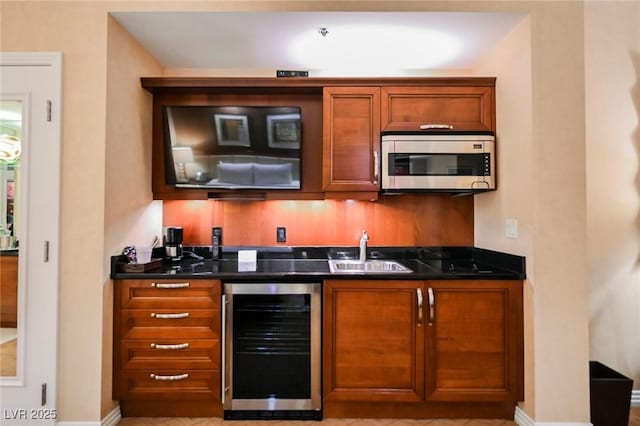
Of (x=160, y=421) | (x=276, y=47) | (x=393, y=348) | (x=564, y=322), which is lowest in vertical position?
(x=160, y=421)

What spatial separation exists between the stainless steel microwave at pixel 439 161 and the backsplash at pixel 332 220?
1.41ft

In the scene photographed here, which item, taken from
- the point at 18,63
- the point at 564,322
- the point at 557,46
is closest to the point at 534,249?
the point at 564,322

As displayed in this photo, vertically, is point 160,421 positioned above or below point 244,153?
below

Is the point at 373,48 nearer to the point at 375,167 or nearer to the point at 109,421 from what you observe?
the point at 375,167

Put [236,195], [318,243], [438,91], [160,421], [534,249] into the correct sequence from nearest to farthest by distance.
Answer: [534,249], [160,421], [438,91], [236,195], [318,243]

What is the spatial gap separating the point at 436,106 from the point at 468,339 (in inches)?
62.5

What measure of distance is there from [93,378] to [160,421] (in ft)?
1.63

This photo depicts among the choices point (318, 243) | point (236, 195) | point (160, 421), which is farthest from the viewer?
point (318, 243)

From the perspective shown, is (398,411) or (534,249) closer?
(534,249)

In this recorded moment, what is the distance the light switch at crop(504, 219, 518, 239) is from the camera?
2121 millimetres

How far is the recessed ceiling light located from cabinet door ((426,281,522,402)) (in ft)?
5.38

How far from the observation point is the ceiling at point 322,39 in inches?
79.7

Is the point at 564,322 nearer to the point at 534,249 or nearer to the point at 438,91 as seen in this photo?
the point at 534,249

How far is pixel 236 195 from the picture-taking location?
257 cm
